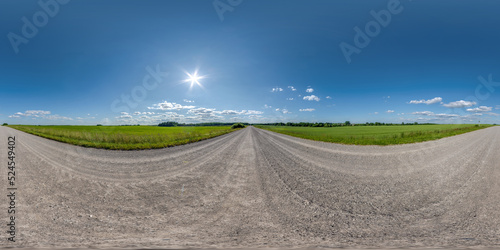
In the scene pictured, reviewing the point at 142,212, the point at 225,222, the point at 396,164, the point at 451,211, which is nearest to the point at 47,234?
the point at 142,212

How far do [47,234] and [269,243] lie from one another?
374 centimetres

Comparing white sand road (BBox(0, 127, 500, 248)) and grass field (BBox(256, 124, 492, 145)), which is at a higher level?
grass field (BBox(256, 124, 492, 145))

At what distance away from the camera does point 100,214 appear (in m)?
4.22

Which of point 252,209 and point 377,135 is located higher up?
point 377,135

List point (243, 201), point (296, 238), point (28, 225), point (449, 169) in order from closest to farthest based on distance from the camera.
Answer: point (296, 238)
point (28, 225)
point (243, 201)
point (449, 169)

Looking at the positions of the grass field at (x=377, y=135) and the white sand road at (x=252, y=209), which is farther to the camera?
the grass field at (x=377, y=135)

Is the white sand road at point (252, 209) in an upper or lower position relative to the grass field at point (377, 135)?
lower

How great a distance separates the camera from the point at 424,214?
4.33m

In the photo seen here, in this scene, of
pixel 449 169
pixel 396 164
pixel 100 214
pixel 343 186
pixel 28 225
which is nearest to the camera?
pixel 28 225

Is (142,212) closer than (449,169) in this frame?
Yes

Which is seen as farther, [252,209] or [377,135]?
[377,135]

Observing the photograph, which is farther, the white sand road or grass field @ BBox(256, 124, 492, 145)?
grass field @ BBox(256, 124, 492, 145)

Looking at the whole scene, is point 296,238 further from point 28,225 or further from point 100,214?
point 28,225

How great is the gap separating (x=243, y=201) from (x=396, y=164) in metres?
8.73
